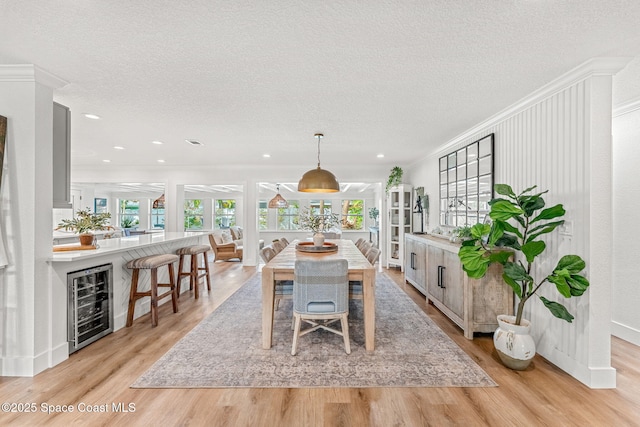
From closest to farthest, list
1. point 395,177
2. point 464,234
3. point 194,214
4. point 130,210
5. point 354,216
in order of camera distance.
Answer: point 464,234, point 395,177, point 354,216, point 194,214, point 130,210

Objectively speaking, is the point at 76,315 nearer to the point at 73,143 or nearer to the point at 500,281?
the point at 73,143

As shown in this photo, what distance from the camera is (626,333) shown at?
3006 millimetres

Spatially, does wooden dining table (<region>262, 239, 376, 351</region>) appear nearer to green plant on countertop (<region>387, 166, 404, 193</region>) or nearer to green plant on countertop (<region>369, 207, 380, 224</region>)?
green plant on countertop (<region>387, 166, 404, 193</region>)

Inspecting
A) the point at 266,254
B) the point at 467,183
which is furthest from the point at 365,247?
the point at 467,183

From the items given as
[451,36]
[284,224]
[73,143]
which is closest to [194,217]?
[284,224]

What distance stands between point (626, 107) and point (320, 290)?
3.55m

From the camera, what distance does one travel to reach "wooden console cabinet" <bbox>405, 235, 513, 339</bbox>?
9.80ft

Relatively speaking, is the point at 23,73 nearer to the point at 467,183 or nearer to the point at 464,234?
the point at 464,234

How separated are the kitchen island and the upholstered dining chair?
6.14ft

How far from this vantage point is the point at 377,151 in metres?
5.29

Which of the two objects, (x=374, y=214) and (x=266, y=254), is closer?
(x=266, y=254)

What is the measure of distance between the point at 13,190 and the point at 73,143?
2970mm

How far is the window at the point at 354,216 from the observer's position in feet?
33.9

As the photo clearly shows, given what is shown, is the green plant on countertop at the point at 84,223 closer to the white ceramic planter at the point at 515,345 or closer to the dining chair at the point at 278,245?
the dining chair at the point at 278,245
